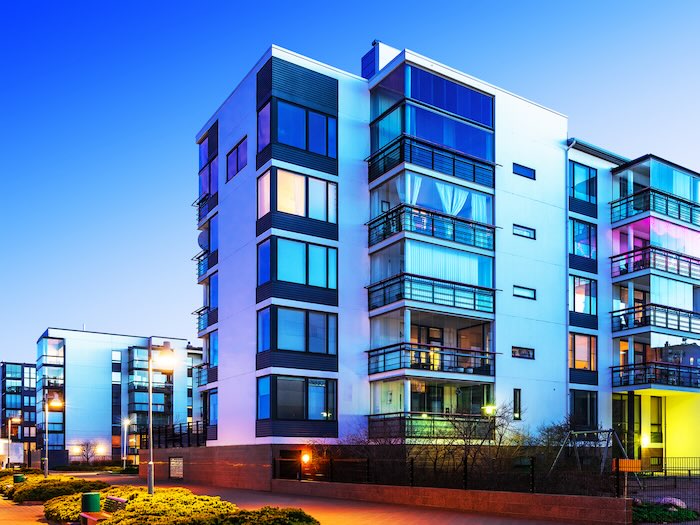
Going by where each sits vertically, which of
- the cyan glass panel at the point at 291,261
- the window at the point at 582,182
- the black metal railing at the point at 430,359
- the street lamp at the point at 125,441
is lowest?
the street lamp at the point at 125,441

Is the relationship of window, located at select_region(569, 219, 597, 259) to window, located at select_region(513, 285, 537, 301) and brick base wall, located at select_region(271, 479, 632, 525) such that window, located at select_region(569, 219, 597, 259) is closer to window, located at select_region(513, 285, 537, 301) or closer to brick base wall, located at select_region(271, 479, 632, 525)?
window, located at select_region(513, 285, 537, 301)

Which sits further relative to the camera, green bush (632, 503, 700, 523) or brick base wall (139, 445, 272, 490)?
brick base wall (139, 445, 272, 490)

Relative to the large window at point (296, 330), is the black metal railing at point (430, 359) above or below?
below

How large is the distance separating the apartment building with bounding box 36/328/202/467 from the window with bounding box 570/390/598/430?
63.8m

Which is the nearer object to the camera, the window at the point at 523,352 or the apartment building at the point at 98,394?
the window at the point at 523,352

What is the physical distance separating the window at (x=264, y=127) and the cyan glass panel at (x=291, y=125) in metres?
0.58

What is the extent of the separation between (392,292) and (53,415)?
2894 inches

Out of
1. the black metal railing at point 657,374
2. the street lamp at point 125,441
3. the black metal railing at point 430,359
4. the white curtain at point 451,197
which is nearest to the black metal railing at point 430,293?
the black metal railing at point 430,359

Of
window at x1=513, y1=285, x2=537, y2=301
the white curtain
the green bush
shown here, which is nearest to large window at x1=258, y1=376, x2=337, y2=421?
the white curtain

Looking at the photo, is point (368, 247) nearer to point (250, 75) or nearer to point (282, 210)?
point (282, 210)

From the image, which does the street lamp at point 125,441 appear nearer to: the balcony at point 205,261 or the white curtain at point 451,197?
the balcony at point 205,261

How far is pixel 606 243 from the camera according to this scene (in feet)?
142

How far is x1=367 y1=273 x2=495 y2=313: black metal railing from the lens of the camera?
3462cm

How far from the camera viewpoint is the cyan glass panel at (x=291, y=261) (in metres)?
33.6
